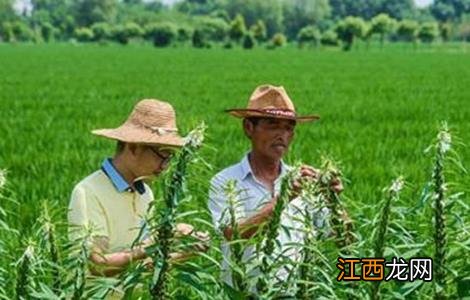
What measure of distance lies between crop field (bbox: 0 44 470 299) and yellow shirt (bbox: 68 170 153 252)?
0.17 metres

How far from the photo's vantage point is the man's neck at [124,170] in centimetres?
323

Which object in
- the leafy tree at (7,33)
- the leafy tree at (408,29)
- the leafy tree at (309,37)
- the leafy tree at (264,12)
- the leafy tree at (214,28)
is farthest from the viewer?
the leafy tree at (264,12)

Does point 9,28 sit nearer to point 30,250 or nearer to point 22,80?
point 22,80

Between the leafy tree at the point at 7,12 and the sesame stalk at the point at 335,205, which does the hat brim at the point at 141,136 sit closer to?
the sesame stalk at the point at 335,205

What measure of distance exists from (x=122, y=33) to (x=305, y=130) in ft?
276

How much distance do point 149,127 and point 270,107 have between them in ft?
1.41

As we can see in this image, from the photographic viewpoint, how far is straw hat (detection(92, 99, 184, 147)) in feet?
10.3

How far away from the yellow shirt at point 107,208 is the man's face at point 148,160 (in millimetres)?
92

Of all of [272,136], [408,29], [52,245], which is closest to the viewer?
[52,245]

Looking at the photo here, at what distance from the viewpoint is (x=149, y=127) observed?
3.22 m

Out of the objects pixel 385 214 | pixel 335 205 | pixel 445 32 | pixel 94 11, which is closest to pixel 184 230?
pixel 335 205

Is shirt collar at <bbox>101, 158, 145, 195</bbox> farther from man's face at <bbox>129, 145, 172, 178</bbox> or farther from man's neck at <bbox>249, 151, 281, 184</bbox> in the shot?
man's neck at <bbox>249, 151, 281, 184</bbox>

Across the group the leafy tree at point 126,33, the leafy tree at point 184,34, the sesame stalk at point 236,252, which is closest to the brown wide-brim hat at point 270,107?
the sesame stalk at point 236,252

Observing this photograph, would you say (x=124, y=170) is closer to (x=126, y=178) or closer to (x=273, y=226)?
(x=126, y=178)
